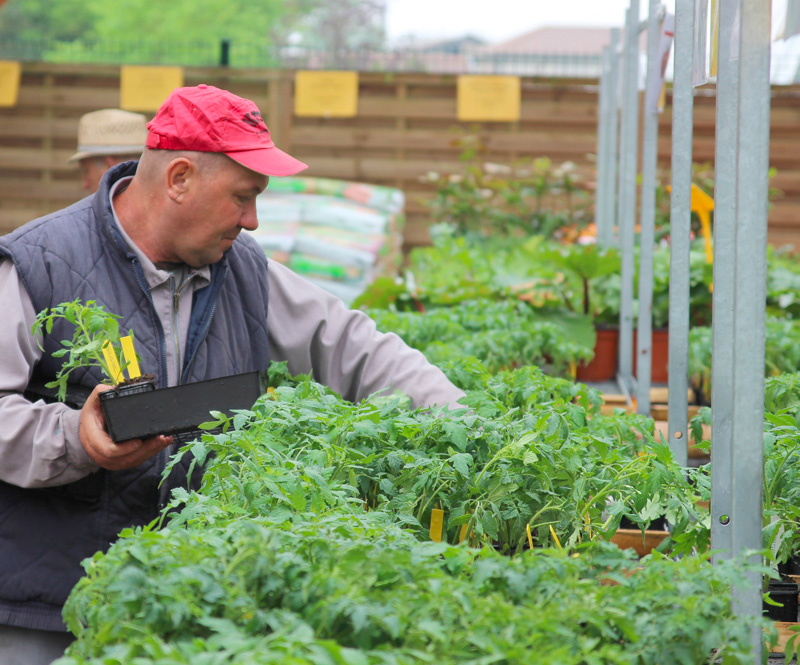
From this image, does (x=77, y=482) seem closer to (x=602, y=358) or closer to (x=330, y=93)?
(x=602, y=358)

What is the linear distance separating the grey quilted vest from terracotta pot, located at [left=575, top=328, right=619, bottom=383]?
217 cm

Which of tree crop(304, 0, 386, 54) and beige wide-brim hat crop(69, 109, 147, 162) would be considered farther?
tree crop(304, 0, 386, 54)

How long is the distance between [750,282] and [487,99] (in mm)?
6612

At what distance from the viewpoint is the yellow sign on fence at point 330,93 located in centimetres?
764

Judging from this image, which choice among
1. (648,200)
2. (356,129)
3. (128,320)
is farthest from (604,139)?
(128,320)

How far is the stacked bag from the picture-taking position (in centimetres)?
636

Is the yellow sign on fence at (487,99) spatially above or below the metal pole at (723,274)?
above

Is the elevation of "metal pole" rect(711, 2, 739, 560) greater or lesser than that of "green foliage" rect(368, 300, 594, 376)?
greater

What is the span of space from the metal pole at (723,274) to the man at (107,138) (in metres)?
3.26

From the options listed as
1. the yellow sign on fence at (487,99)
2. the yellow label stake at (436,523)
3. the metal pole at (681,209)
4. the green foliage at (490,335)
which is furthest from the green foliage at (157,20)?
the yellow label stake at (436,523)

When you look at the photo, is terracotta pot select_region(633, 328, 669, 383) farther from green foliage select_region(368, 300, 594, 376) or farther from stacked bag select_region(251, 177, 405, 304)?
stacked bag select_region(251, 177, 405, 304)

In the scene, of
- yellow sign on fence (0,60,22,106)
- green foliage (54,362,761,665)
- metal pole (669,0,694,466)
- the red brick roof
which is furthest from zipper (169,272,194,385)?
the red brick roof

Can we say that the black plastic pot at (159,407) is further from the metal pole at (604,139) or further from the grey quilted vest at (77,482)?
the metal pole at (604,139)

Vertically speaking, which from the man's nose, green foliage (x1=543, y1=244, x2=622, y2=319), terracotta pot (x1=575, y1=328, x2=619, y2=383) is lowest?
terracotta pot (x1=575, y1=328, x2=619, y2=383)
